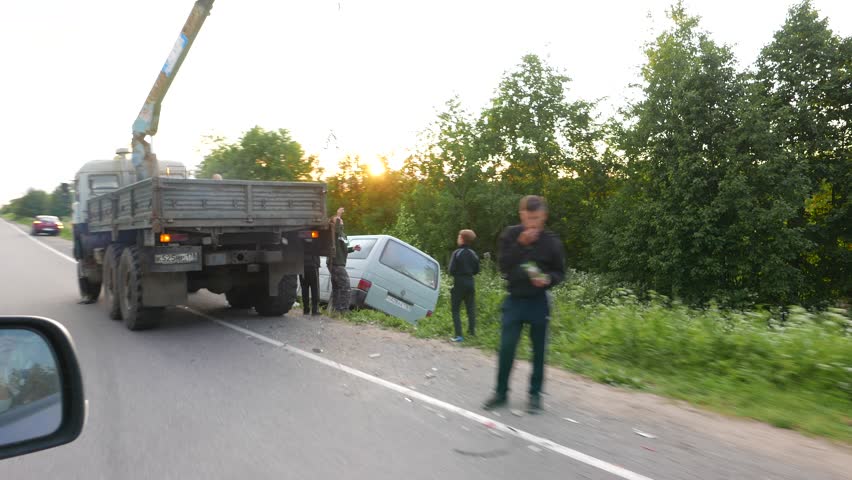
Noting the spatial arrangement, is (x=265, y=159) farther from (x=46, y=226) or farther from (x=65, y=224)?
(x=46, y=226)

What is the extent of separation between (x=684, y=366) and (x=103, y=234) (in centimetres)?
997

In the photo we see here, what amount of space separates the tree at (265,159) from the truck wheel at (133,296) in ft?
66.6

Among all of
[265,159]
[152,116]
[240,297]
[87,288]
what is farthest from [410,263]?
[265,159]

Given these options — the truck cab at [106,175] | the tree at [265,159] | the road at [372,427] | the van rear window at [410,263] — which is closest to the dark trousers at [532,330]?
the road at [372,427]

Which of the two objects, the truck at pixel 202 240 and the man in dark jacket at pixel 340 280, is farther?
the man in dark jacket at pixel 340 280

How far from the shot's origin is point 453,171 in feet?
137

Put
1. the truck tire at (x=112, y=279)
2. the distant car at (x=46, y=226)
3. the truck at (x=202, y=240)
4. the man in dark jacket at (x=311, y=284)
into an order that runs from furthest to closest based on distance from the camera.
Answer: the distant car at (x=46, y=226)
the man in dark jacket at (x=311, y=284)
the truck tire at (x=112, y=279)
the truck at (x=202, y=240)

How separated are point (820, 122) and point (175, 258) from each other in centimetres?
2815

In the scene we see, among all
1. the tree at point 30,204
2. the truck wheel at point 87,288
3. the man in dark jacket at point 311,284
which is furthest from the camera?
the tree at point 30,204

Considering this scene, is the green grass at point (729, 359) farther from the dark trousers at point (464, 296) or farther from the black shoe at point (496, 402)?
the black shoe at point (496, 402)

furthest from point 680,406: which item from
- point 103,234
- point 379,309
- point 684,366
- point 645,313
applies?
point 103,234

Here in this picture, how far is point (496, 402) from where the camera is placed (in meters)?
5.65

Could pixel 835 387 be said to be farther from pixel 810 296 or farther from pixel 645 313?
pixel 810 296

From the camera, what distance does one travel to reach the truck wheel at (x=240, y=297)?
11703 millimetres
